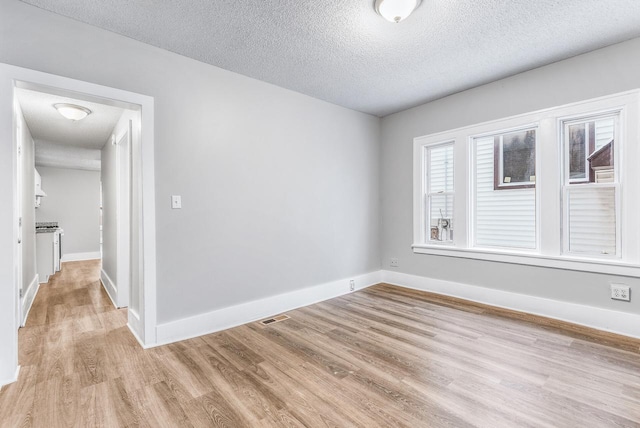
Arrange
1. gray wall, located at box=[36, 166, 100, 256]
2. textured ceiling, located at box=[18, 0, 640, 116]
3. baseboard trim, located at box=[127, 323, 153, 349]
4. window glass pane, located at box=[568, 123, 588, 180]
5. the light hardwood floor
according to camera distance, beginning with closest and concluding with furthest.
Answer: the light hardwood floor
textured ceiling, located at box=[18, 0, 640, 116]
baseboard trim, located at box=[127, 323, 153, 349]
window glass pane, located at box=[568, 123, 588, 180]
gray wall, located at box=[36, 166, 100, 256]

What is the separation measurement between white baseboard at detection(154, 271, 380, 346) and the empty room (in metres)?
0.02

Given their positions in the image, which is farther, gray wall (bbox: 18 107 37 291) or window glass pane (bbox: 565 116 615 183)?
gray wall (bbox: 18 107 37 291)

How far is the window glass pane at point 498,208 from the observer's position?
136 inches

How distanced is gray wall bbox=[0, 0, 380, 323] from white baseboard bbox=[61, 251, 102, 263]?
24.3 feet

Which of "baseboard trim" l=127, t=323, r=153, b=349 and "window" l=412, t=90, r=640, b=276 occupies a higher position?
"window" l=412, t=90, r=640, b=276

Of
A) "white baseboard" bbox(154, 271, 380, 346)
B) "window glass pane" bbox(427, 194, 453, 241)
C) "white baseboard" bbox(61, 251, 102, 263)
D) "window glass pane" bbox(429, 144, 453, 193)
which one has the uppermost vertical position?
"window glass pane" bbox(429, 144, 453, 193)

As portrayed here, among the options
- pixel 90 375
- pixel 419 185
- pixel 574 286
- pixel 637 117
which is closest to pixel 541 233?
pixel 574 286

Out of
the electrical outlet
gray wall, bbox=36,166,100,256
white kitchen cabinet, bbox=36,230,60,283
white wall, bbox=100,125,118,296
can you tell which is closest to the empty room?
the electrical outlet

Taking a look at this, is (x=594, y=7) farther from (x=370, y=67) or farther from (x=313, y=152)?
(x=313, y=152)

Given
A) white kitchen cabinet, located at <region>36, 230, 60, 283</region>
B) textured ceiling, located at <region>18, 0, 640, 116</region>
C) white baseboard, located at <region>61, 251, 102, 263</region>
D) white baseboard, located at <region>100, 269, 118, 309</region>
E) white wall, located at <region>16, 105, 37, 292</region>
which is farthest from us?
white baseboard, located at <region>61, 251, 102, 263</region>

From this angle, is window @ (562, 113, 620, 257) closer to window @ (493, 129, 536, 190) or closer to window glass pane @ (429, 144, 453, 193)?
window @ (493, 129, 536, 190)

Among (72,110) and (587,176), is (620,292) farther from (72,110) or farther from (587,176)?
(72,110)

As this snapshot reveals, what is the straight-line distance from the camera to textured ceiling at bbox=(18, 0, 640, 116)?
7.29 feet

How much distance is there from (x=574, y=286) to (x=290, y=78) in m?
3.68
